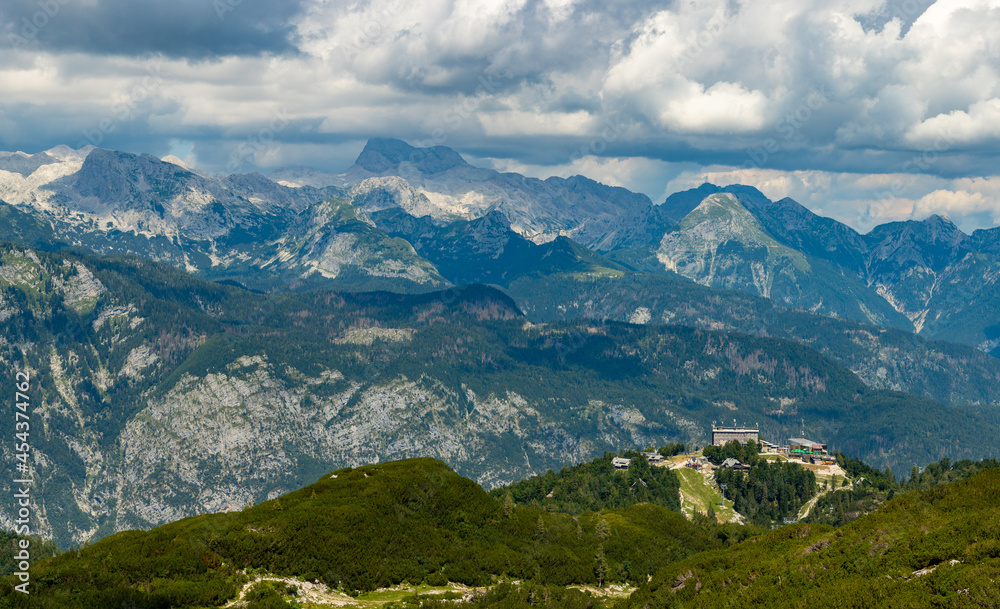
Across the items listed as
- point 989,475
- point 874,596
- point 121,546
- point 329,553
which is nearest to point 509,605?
point 329,553

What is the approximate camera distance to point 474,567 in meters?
166

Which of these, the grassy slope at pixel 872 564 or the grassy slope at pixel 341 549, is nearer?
the grassy slope at pixel 872 564

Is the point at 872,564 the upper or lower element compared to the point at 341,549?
upper

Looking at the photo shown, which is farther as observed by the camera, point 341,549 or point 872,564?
point 341,549

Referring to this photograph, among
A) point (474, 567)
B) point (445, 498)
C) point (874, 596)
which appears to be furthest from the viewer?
point (445, 498)

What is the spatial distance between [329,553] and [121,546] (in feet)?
114

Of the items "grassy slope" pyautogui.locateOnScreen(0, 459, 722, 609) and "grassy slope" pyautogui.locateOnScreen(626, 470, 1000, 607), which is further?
"grassy slope" pyautogui.locateOnScreen(0, 459, 722, 609)

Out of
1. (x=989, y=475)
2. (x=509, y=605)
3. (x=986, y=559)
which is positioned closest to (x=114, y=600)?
(x=509, y=605)

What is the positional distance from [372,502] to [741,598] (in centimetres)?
7862

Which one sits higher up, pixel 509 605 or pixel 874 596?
pixel 874 596

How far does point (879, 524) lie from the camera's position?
14100 cm

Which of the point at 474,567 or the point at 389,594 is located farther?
the point at 474,567

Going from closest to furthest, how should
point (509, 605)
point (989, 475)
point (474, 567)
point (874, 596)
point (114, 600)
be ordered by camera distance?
point (874, 596), point (114, 600), point (509, 605), point (989, 475), point (474, 567)

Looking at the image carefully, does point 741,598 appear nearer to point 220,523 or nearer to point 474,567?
point 474,567
